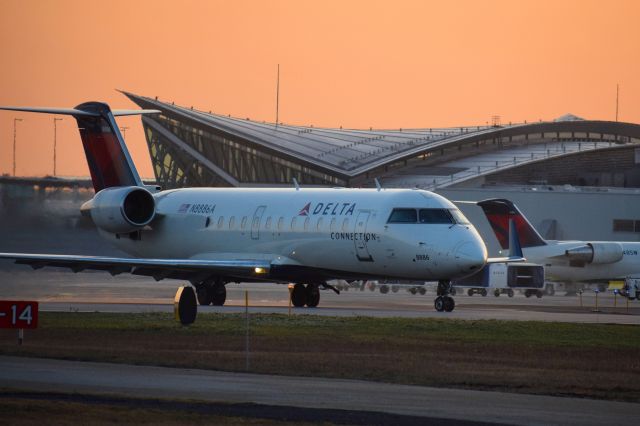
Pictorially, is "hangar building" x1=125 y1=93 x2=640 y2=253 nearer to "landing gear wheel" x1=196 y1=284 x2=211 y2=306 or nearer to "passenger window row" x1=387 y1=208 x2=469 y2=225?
"landing gear wheel" x1=196 y1=284 x2=211 y2=306

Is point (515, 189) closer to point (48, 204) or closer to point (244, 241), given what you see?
point (48, 204)

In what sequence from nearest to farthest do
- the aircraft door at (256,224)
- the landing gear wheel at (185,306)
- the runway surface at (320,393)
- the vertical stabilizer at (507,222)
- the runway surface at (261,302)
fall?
the runway surface at (320,393)
the landing gear wheel at (185,306)
the runway surface at (261,302)
the aircraft door at (256,224)
the vertical stabilizer at (507,222)

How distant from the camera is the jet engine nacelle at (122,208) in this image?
49125mm

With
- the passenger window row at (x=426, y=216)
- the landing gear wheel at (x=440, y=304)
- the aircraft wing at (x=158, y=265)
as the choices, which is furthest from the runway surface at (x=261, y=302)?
the passenger window row at (x=426, y=216)

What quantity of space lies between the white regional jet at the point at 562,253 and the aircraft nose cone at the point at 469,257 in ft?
85.2

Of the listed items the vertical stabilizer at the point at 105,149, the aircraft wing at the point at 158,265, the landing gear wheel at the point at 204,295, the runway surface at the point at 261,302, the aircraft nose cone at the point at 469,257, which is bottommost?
the runway surface at the point at 261,302

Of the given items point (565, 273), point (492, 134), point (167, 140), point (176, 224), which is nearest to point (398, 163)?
point (492, 134)

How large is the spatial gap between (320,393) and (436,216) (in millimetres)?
21900

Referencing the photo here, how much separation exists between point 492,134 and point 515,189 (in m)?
15.7

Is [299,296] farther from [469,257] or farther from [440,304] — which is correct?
[469,257]

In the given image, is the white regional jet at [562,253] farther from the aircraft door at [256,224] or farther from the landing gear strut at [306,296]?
the aircraft door at [256,224]

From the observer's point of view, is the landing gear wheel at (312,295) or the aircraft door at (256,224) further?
the aircraft door at (256,224)

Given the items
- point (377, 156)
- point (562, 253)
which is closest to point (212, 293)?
point (562, 253)

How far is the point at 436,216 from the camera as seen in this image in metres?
43.3
